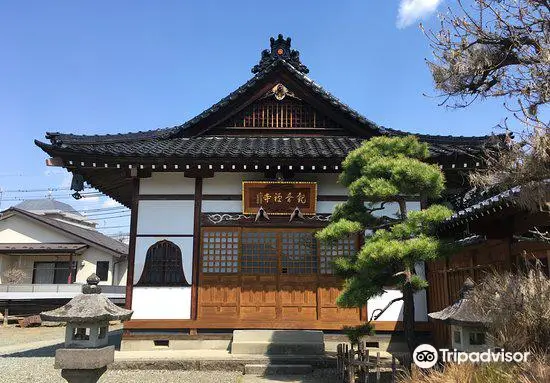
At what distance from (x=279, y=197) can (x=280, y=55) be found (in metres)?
4.72

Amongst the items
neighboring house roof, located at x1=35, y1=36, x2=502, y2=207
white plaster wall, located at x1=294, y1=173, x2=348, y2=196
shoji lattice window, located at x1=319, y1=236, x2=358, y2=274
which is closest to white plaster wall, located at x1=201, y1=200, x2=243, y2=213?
neighboring house roof, located at x1=35, y1=36, x2=502, y2=207

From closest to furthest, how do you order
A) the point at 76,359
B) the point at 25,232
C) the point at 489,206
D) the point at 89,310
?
the point at 76,359, the point at 489,206, the point at 89,310, the point at 25,232

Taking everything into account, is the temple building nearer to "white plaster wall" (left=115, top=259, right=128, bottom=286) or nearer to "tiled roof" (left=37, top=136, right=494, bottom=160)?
"tiled roof" (left=37, top=136, right=494, bottom=160)

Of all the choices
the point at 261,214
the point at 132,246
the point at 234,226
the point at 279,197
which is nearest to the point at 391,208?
the point at 279,197

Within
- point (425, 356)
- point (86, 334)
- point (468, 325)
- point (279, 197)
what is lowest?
point (425, 356)

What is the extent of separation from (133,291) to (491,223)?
7.80 m

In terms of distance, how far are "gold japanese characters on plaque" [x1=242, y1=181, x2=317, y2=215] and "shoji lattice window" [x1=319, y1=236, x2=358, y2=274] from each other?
94 cm

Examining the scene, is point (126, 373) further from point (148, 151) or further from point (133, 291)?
point (148, 151)

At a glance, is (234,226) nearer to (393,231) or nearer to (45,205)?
(393,231)

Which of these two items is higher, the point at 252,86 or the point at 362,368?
the point at 252,86

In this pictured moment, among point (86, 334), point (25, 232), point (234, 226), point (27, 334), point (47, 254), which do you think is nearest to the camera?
point (86, 334)

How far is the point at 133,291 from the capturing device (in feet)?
34.0

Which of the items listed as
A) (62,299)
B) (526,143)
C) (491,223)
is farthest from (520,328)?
(62,299)

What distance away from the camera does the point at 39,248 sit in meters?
27.9
